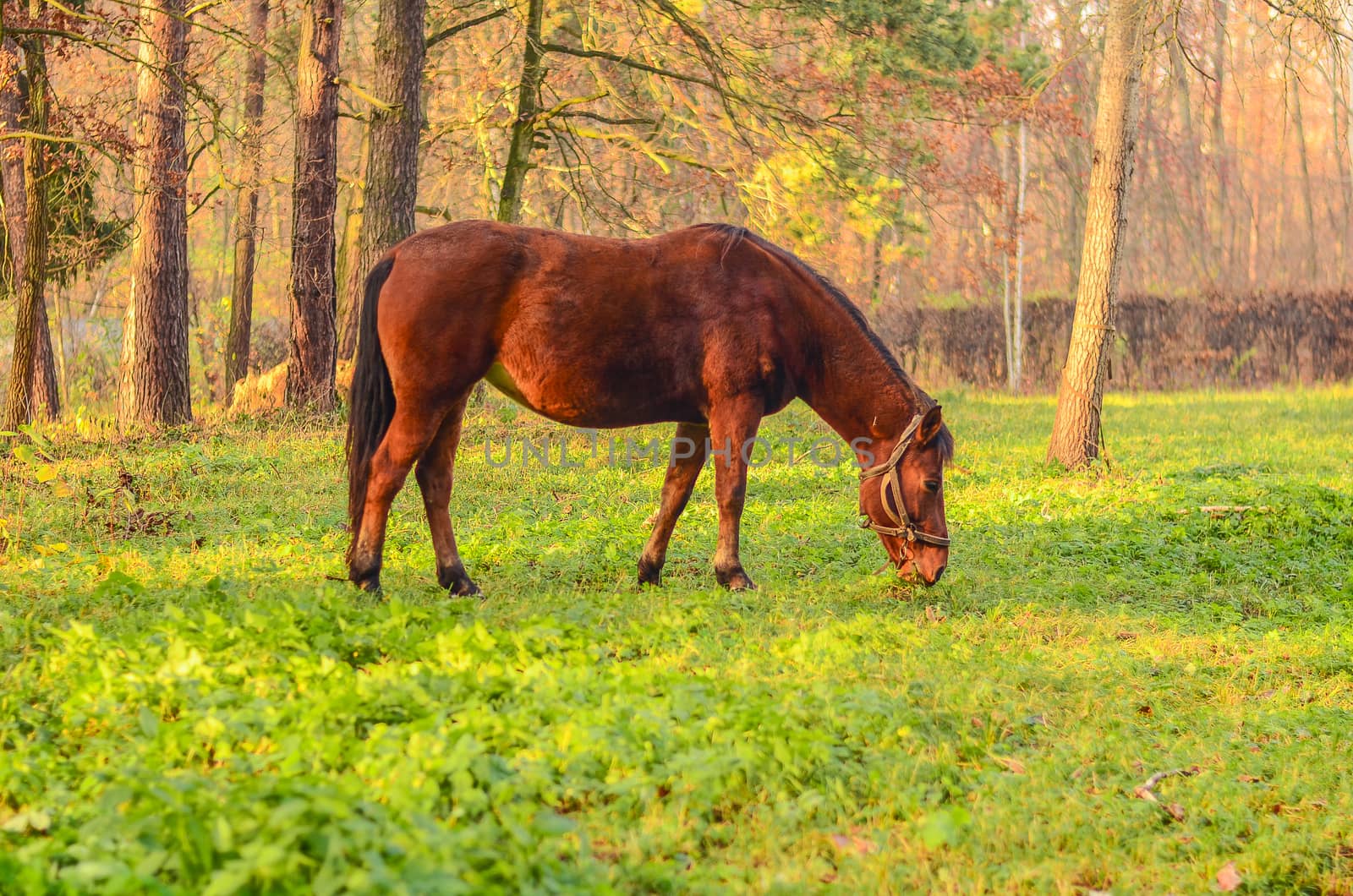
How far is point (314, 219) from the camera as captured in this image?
13461mm

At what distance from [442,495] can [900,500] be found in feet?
8.93

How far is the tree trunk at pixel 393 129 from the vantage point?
12.6 meters

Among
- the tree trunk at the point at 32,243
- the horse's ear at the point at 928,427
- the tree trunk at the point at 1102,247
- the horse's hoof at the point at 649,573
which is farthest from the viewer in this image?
the tree trunk at the point at 1102,247

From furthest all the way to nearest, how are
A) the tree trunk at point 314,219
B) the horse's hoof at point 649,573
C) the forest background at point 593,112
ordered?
the tree trunk at point 314,219 → the forest background at point 593,112 → the horse's hoof at point 649,573

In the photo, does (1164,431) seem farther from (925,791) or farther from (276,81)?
(276,81)

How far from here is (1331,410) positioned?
1920 cm

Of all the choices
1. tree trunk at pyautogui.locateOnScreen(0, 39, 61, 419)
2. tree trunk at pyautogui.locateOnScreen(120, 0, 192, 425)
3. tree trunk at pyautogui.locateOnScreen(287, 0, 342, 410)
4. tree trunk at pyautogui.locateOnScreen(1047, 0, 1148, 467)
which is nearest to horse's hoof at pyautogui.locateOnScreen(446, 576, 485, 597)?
tree trunk at pyautogui.locateOnScreen(287, 0, 342, 410)

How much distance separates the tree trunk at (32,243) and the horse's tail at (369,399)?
396 cm

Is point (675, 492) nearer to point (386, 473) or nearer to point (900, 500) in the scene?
point (900, 500)

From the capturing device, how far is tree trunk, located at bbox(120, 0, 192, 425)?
13.0 meters

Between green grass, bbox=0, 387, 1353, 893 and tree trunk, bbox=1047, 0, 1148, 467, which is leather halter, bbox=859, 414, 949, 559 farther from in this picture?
tree trunk, bbox=1047, 0, 1148, 467

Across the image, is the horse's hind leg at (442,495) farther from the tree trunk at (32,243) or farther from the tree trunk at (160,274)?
the tree trunk at (160,274)

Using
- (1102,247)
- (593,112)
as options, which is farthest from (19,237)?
(1102,247)

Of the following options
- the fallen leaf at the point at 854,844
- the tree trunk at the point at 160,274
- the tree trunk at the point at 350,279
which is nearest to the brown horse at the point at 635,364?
the fallen leaf at the point at 854,844
